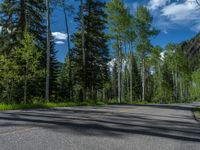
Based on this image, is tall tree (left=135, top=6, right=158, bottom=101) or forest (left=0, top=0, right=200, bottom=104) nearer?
forest (left=0, top=0, right=200, bottom=104)

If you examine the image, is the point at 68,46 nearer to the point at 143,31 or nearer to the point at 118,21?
the point at 118,21

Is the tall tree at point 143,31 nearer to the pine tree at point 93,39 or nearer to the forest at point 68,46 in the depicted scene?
the forest at point 68,46

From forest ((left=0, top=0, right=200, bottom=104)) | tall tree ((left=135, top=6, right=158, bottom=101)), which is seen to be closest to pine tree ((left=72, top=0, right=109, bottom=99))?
forest ((left=0, top=0, right=200, bottom=104))

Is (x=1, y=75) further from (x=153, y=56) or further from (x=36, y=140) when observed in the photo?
(x=153, y=56)

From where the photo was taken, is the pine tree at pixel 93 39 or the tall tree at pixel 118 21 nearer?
the pine tree at pixel 93 39

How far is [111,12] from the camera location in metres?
42.6

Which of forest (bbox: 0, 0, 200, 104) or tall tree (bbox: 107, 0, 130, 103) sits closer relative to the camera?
forest (bbox: 0, 0, 200, 104)

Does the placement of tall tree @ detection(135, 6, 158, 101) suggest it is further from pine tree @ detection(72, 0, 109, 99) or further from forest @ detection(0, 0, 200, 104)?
pine tree @ detection(72, 0, 109, 99)

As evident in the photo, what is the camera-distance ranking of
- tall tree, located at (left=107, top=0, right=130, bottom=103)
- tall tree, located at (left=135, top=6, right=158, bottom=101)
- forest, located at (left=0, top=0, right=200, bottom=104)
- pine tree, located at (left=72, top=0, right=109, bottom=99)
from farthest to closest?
tall tree, located at (left=135, top=6, right=158, bottom=101) < tall tree, located at (left=107, top=0, right=130, bottom=103) < pine tree, located at (left=72, top=0, right=109, bottom=99) < forest, located at (left=0, top=0, right=200, bottom=104)

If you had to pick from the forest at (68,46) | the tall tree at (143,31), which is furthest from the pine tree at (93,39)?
the tall tree at (143,31)

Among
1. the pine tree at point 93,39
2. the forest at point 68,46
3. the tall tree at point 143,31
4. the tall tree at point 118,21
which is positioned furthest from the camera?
the tall tree at point 143,31

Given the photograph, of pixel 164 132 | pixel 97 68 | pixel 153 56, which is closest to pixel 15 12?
pixel 97 68

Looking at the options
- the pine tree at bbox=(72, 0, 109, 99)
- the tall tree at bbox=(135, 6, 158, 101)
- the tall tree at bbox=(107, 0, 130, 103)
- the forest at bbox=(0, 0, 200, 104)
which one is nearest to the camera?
the forest at bbox=(0, 0, 200, 104)

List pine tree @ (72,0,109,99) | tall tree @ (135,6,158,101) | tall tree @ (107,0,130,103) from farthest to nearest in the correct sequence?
tall tree @ (135,6,158,101) < tall tree @ (107,0,130,103) < pine tree @ (72,0,109,99)
